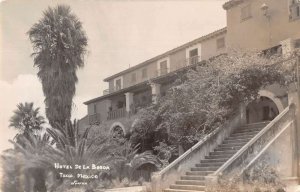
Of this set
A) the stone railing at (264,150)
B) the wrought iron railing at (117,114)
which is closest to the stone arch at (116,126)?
the wrought iron railing at (117,114)

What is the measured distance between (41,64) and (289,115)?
6.21 meters

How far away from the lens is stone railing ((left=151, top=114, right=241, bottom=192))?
1302 centimetres

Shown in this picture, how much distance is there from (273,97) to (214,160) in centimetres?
255

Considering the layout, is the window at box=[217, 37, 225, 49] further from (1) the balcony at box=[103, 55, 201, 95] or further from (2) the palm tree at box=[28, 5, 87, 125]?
(2) the palm tree at box=[28, 5, 87, 125]

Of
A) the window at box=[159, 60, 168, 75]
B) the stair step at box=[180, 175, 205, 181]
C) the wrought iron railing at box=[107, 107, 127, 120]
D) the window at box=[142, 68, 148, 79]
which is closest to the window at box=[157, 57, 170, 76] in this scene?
the window at box=[159, 60, 168, 75]

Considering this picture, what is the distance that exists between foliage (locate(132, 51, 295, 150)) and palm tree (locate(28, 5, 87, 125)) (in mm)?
2486

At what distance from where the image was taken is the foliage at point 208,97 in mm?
14312

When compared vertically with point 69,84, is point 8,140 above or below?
below

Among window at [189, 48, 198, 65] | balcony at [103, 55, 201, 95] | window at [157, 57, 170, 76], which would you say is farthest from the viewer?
window at [189, 48, 198, 65]

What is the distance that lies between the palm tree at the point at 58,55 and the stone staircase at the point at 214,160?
349 cm

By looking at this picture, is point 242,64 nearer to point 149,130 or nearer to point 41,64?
point 149,130

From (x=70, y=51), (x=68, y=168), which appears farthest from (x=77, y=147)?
(x=70, y=51)

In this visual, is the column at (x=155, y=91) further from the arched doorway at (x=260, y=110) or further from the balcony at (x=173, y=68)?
the arched doorway at (x=260, y=110)

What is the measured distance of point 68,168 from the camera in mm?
12047
